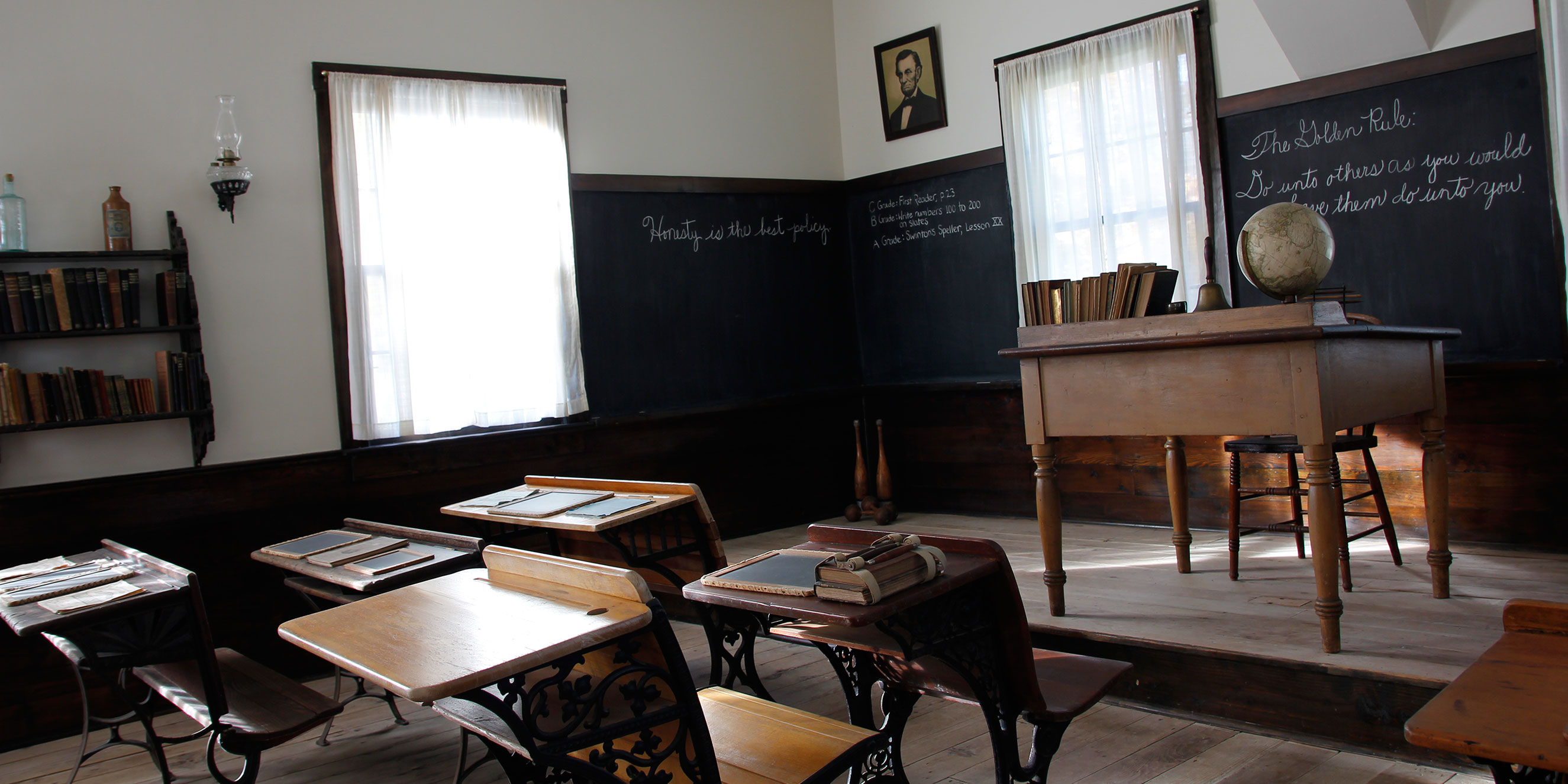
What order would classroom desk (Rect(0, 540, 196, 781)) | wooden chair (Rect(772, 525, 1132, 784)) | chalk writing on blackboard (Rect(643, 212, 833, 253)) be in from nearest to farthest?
1. wooden chair (Rect(772, 525, 1132, 784))
2. classroom desk (Rect(0, 540, 196, 781))
3. chalk writing on blackboard (Rect(643, 212, 833, 253))

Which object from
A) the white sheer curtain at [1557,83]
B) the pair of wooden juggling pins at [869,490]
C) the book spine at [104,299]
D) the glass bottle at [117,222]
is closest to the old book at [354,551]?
the book spine at [104,299]

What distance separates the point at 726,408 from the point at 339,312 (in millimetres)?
2196

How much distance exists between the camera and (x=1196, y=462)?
4.99 meters

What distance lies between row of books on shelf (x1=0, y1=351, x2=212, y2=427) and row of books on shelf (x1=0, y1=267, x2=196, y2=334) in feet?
0.54

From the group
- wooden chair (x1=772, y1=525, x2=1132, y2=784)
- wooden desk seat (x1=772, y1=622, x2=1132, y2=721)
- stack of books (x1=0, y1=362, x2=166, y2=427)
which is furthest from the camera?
stack of books (x1=0, y1=362, x2=166, y2=427)

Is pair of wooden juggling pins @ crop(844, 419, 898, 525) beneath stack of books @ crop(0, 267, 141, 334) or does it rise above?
beneath

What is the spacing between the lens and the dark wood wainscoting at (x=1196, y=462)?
402 cm

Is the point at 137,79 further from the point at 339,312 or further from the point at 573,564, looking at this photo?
the point at 573,564

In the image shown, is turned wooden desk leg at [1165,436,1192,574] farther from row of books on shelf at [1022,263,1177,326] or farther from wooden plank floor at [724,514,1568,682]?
row of books on shelf at [1022,263,1177,326]

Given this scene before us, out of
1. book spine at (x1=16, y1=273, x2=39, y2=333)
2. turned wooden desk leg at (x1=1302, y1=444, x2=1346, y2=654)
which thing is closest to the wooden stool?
turned wooden desk leg at (x1=1302, y1=444, x2=1346, y2=654)

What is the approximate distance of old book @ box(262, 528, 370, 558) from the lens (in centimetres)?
344

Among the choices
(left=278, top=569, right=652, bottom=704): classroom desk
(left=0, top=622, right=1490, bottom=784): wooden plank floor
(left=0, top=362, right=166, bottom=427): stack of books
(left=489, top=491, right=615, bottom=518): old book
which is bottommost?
(left=0, top=622, right=1490, bottom=784): wooden plank floor

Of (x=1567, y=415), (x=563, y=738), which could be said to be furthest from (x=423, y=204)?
(x=1567, y=415)

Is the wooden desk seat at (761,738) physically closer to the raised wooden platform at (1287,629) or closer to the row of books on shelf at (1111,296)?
the raised wooden platform at (1287,629)
